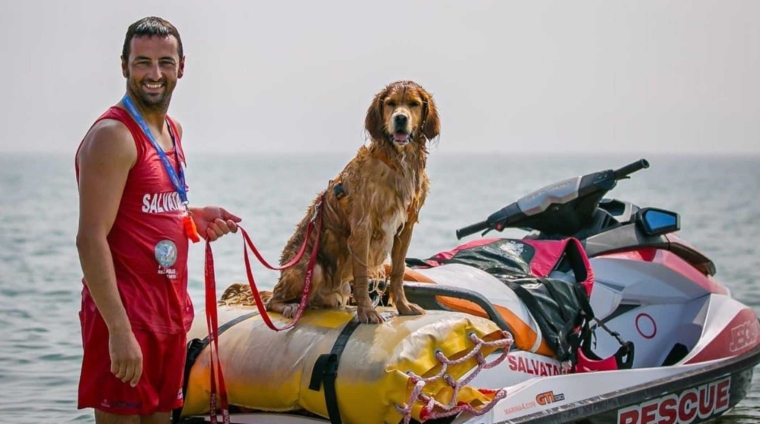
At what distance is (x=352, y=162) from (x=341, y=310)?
59 centimetres

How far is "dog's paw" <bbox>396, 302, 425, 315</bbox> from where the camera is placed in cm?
450

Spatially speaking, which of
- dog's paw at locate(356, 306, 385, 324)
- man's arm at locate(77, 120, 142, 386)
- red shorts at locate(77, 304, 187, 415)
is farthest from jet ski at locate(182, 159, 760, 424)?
man's arm at locate(77, 120, 142, 386)

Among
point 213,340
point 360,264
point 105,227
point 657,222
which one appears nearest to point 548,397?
point 360,264

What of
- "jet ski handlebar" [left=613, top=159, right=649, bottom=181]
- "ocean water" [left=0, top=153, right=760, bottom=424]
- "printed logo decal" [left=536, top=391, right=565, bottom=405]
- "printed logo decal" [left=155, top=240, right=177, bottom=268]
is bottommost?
"ocean water" [left=0, top=153, right=760, bottom=424]

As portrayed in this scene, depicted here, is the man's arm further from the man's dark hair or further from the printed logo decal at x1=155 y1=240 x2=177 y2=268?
the man's dark hair

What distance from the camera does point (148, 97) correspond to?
3.64m

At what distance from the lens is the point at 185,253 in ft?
12.3

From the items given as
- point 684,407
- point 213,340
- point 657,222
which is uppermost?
point 657,222

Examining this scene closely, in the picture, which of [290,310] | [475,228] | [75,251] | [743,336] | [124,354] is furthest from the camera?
[75,251]

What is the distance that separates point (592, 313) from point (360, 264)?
4.41ft

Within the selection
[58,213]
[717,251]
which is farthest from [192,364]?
[58,213]

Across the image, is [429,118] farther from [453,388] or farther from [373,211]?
[453,388]

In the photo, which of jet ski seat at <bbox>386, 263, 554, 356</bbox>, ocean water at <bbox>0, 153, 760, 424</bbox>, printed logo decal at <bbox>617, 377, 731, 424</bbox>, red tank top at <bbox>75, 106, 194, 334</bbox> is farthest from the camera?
ocean water at <bbox>0, 153, 760, 424</bbox>

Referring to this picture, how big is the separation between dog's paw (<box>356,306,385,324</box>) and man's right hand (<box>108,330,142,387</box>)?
3.50 feet
